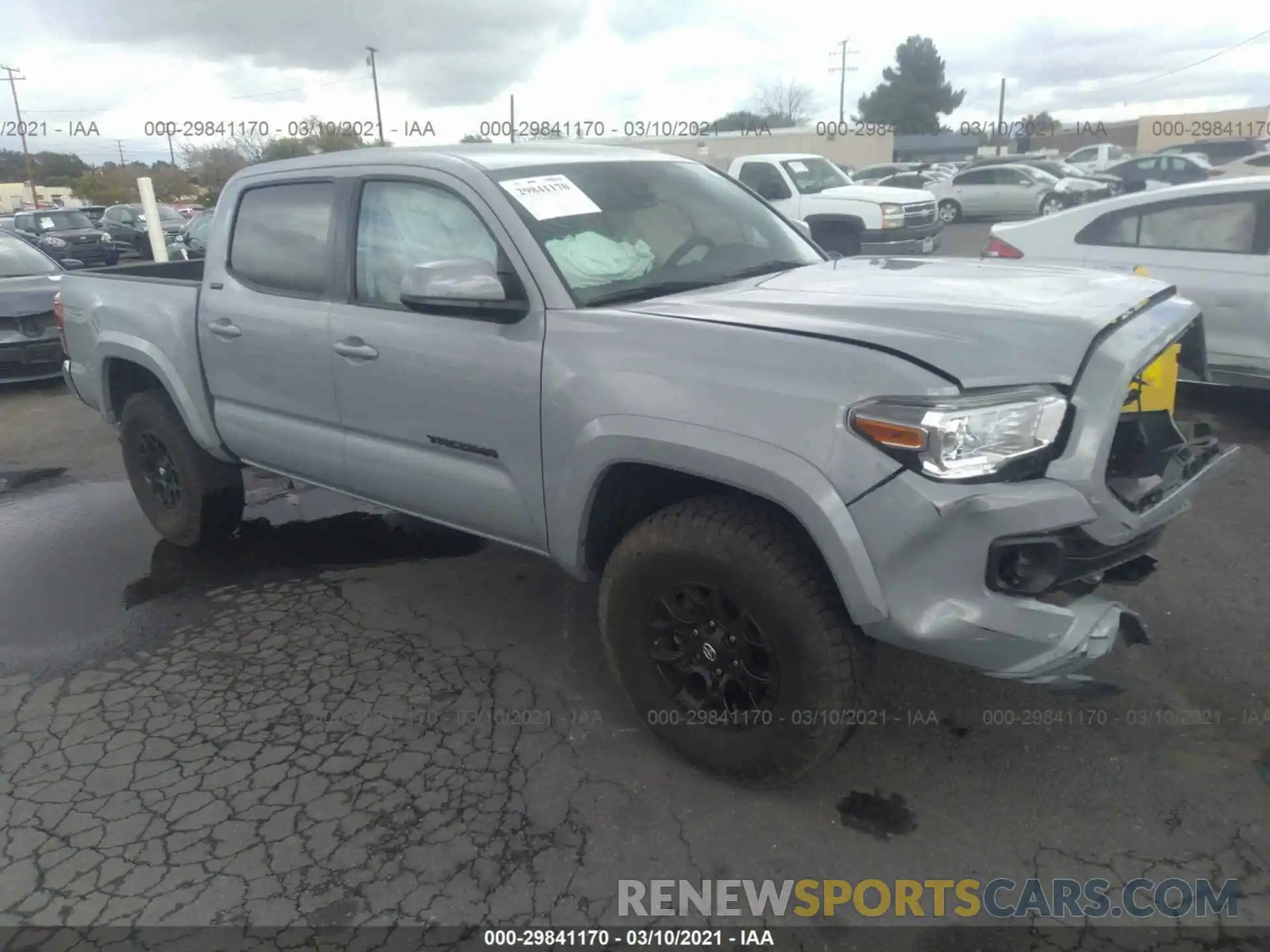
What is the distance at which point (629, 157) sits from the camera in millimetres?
3779

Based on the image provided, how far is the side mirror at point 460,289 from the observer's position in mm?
2844

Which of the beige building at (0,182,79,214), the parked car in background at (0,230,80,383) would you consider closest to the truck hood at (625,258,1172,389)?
the parked car in background at (0,230,80,383)

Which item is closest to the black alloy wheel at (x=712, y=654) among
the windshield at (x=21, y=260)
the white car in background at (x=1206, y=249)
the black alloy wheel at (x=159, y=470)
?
the black alloy wheel at (x=159, y=470)

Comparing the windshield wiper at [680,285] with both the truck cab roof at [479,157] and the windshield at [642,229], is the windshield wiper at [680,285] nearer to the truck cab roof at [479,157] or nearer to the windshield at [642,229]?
the windshield at [642,229]

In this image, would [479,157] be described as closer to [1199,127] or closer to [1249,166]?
[1249,166]

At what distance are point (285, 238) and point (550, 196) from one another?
1384 millimetres

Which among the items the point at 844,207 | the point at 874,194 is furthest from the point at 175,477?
the point at 874,194

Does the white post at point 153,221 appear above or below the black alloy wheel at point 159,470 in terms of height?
above

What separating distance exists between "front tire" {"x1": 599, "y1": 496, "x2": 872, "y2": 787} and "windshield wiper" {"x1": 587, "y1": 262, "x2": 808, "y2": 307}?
0.75m

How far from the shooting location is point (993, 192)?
2388cm

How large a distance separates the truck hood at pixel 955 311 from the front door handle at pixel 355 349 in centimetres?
110

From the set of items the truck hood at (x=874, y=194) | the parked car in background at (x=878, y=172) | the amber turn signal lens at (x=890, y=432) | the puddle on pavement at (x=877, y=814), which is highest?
the parked car in background at (x=878, y=172)

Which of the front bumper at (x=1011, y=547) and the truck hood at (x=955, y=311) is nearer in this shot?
the front bumper at (x=1011, y=547)

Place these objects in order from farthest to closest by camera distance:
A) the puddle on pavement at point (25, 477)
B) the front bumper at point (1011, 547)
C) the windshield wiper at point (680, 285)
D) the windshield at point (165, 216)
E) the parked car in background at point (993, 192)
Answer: the parked car in background at point (993, 192)
the windshield at point (165, 216)
the puddle on pavement at point (25, 477)
the windshield wiper at point (680, 285)
the front bumper at point (1011, 547)
